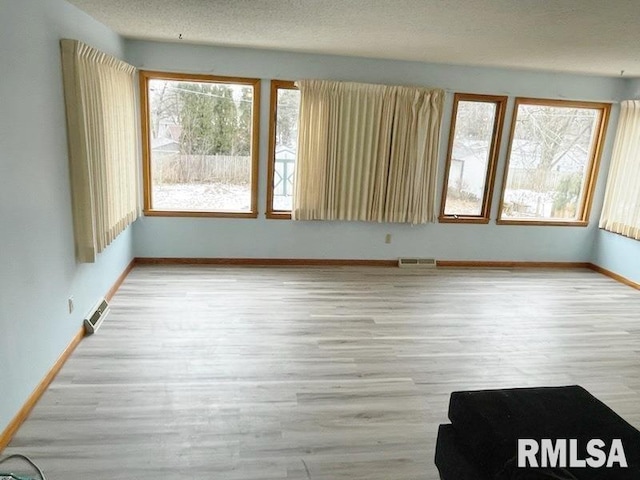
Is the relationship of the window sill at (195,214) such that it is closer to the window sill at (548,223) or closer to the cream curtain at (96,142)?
the cream curtain at (96,142)

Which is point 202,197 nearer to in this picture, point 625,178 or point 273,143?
point 273,143

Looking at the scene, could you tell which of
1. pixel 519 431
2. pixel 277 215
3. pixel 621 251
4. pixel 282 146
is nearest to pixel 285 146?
pixel 282 146

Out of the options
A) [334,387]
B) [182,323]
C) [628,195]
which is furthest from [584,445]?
[628,195]

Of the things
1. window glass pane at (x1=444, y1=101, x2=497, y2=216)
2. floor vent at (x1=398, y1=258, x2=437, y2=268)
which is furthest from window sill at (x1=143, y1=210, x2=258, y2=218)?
window glass pane at (x1=444, y1=101, x2=497, y2=216)

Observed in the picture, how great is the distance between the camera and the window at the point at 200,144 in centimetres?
475

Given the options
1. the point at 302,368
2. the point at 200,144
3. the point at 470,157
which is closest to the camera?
the point at 302,368

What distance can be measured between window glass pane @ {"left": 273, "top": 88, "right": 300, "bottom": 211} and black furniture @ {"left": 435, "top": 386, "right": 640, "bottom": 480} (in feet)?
11.8

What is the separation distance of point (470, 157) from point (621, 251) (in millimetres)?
2137

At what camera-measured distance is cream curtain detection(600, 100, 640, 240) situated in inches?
203

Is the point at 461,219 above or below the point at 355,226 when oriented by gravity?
above

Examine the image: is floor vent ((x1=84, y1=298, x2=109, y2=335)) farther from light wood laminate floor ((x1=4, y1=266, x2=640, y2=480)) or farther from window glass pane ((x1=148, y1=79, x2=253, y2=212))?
window glass pane ((x1=148, y1=79, x2=253, y2=212))

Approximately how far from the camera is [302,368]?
307 centimetres

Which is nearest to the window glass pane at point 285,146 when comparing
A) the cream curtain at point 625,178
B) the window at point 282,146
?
the window at point 282,146

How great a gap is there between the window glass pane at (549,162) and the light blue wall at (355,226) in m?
0.18
